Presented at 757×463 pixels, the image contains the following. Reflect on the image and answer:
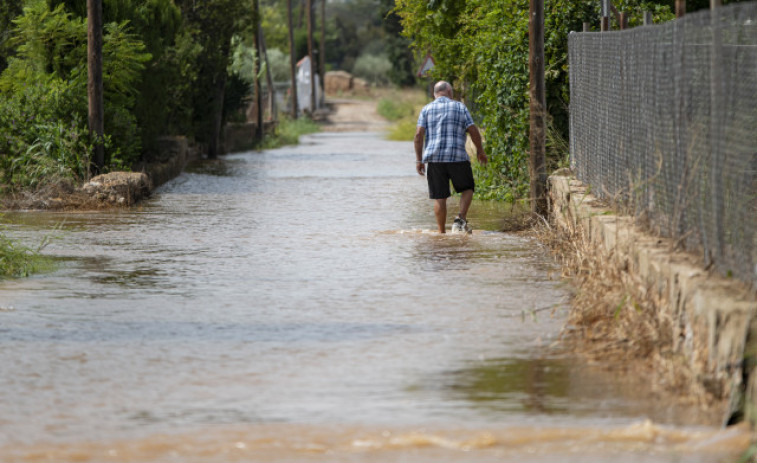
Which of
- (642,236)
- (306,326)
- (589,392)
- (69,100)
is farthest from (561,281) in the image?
(69,100)

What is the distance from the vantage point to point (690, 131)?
8.05 meters

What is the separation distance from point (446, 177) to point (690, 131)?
20.8 feet

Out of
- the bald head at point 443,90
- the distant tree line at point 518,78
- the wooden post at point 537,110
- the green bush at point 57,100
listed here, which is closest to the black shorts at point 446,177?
the bald head at point 443,90

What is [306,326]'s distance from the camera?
→ 8.84m

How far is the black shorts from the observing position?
46.6 feet

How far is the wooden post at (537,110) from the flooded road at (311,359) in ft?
3.25

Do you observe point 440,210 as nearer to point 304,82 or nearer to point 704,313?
point 704,313

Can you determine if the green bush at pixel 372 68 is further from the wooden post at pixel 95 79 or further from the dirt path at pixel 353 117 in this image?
the wooden post at pixel 95 79

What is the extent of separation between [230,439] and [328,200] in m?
13.1

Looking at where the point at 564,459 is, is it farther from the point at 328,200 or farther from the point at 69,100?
the point at 69,100

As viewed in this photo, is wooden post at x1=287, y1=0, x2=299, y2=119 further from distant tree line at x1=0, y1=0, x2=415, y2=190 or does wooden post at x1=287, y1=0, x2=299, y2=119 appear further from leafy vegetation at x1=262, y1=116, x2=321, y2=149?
distant tree line at x1=0, y1=0, x2=415, y2=190

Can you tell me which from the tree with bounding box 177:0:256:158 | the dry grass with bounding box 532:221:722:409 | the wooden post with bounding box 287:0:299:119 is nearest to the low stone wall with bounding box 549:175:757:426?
the dry grass with bounding box 532:221:722:409

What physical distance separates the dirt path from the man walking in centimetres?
4059

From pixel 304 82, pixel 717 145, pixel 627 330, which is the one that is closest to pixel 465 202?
pixel 627 330
